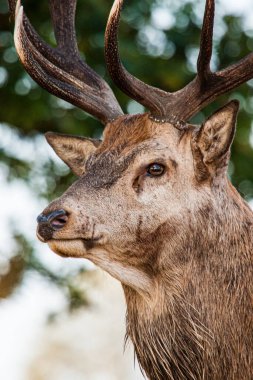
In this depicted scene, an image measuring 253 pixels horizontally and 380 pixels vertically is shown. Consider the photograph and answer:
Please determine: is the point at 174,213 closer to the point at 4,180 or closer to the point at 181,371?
the point at 181,371

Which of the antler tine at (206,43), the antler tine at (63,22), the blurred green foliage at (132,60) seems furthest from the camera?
the blurred green foliage at (132,60)

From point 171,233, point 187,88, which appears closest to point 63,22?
point 187,88

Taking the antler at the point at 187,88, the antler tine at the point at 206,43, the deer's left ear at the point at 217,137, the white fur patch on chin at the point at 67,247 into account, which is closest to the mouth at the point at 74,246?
the white fur patch on chin at the point at 67,247

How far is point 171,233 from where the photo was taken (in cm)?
531

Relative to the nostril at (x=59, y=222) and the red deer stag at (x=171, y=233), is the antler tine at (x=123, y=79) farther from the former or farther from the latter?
the nostril at (x=59, y=222)

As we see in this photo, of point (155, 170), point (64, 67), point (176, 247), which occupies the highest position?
point (64, 67)

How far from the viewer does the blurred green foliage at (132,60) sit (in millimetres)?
10453

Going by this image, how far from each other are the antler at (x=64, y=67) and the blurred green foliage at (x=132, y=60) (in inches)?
146

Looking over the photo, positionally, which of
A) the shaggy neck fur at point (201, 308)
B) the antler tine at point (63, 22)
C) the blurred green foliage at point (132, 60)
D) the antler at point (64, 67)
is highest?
the blurred green foliage at point (132, 60)

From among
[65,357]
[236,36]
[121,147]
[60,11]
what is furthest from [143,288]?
[65,357]

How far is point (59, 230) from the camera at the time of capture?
5.02 metres

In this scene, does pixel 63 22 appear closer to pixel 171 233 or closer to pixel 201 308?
pixel 171 233

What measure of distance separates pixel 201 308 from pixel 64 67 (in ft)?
5.47

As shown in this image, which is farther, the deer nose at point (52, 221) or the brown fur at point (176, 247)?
the brown fur at point (176, 247)
